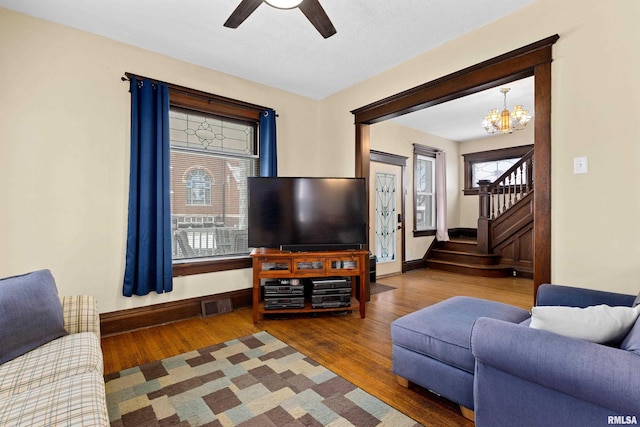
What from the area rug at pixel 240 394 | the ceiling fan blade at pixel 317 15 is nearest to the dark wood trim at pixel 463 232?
→ the area rug at pixel 240 394

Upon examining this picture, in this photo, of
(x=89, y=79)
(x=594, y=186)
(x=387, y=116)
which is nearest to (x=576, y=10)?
(x=594, y=186)

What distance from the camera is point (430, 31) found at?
109 inches

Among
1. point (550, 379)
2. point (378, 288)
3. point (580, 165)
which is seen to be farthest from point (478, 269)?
point (550, 379)

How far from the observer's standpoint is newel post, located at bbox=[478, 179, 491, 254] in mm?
5855

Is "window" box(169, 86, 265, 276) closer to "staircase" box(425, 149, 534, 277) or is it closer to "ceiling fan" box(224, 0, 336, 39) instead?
"ceiling fan" box(224, 0, 336, 39)

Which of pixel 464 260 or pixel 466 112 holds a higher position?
pixel 466 112

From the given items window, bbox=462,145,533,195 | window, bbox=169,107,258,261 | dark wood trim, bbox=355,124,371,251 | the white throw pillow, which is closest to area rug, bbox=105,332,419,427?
the white throw pillow

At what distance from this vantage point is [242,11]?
6.48ft

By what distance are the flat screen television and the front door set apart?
1.79 m

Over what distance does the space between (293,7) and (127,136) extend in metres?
2.17

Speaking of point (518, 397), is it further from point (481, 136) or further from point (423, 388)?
point (481, 136)

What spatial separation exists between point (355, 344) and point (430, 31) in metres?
2.94

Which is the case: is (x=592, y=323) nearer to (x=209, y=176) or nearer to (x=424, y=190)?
(x=209, y=176)

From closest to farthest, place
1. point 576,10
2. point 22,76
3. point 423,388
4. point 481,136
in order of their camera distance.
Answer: point 423,388, point 576,10, point 22,76, point 481,136
